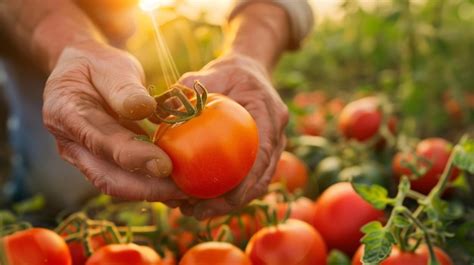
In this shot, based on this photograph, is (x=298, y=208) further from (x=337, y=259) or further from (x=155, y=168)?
(x=155, y=168)

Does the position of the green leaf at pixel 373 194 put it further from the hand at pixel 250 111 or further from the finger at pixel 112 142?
the finger at pixel 112 142

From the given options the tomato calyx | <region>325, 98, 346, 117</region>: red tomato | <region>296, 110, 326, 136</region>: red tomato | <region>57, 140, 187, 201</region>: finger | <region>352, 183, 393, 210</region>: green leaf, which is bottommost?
<region>325, 98, 346, 117</region>: red tomato

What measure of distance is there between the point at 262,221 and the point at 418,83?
1.27 m

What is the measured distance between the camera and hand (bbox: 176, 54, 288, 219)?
1547mm

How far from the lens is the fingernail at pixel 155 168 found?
1.27m

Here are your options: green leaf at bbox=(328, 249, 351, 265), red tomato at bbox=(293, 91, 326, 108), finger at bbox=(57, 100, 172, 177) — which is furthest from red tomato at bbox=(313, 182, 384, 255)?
red tomato at bbox=(293, 91, 326, 108)

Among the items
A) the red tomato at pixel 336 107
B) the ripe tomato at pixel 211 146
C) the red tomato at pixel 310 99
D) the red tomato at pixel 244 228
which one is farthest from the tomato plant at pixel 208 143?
the red tomato at pixel 310 99

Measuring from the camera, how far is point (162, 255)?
5.58 ft

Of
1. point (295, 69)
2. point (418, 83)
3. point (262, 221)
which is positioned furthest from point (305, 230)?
point (295, 69)

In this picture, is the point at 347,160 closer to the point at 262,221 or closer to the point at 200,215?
the point at 262,221

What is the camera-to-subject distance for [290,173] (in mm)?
2195

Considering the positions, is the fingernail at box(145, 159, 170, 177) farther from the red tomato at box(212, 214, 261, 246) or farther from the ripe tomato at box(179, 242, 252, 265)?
the red tomato at box(212, 214, 261, 246)

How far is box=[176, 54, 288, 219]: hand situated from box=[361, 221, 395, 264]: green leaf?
0.28 m

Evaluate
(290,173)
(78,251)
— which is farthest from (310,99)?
(78,251)
